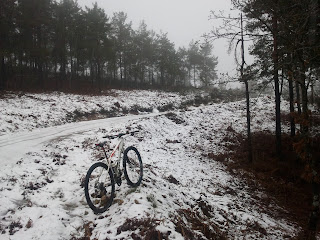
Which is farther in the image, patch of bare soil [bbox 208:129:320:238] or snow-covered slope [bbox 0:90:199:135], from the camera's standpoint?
snow-covered slope [bbox 0:90:199:135]

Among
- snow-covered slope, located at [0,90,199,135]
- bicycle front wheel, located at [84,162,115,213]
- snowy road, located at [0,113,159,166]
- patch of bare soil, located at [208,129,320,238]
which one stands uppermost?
snow-covered slope, located at [0,90,199,135]

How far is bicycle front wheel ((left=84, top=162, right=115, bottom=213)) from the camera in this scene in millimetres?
5426

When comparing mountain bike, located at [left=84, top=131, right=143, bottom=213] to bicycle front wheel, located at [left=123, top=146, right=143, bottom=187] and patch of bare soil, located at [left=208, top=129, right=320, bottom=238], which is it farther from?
patch of bare soil, located at [left=208, top=129, right=320, bottom=238]

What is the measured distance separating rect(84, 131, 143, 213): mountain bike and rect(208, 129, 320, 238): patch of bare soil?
5.84 meters

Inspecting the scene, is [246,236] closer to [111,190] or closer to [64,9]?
[111,190]

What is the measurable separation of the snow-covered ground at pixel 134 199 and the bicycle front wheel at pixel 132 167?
0.72 ft

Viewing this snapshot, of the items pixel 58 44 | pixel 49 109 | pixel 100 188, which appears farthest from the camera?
pixel 58 44

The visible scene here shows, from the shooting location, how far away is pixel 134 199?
5770 millimetres

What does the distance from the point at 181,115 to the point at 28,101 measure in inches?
541

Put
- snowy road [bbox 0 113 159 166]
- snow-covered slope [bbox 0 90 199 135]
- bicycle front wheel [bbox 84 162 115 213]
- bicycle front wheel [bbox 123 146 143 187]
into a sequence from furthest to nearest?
1. snow-covered slope [bbox 0 90 199 135]
2. snowy road [bbox 0 113 159 166]
3. bicycle front wheel [bbox 123 146 143 187]
4. bicycle front wheel [bbox 84 162 115 213]

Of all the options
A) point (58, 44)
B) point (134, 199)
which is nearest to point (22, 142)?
point (134, 199)

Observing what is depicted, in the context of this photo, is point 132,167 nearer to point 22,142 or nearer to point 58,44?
point 22,142

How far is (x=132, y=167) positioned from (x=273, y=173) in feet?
32.1

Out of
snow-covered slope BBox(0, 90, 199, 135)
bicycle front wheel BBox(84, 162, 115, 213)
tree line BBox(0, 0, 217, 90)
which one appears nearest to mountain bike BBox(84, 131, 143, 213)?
bicycle front wheel BBox(84, 162, 115, 213)
